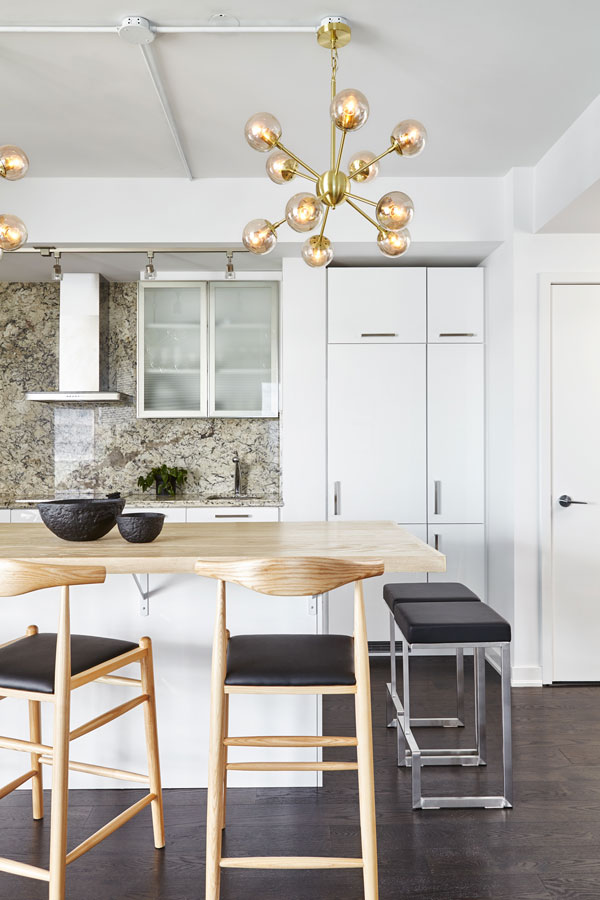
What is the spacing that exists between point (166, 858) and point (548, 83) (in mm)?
3138

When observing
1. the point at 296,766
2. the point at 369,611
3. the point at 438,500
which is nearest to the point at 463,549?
the point at 438,500

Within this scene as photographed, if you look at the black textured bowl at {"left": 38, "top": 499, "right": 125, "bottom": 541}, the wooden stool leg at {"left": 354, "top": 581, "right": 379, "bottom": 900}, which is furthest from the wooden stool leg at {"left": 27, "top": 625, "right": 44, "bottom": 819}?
the wooden stool leg at {"left": 354, "top": 581, "right": 379, "bottom": 900}

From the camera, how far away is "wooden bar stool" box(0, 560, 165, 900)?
5.17ft

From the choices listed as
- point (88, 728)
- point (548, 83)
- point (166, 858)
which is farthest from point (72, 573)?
point (548, 83)

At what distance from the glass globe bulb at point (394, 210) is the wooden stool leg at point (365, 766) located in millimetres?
1240

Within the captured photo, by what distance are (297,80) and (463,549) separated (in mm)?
2651

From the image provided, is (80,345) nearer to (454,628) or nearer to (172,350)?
(172,350)

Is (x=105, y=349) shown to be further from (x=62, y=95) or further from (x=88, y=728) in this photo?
(x=88, y=728)

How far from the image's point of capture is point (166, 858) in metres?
1.95

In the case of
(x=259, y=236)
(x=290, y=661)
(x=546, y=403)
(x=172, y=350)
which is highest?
(x=259, y=236)

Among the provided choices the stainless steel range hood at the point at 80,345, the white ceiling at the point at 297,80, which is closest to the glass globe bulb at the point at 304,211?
the white ceiling at the point at 297,80

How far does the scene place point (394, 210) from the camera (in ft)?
7.07

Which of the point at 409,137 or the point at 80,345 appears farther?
the point at 80,345

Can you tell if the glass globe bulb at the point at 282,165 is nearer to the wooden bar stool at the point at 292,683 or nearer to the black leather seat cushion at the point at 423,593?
the wooden bar stool at the point at 292,683
